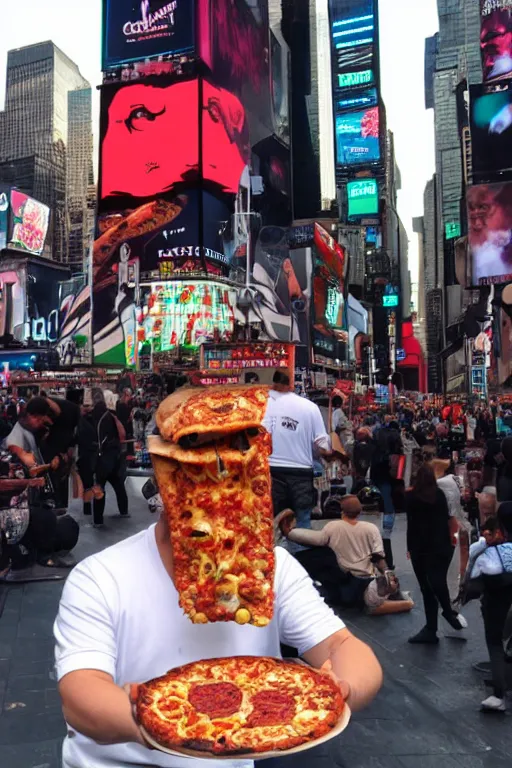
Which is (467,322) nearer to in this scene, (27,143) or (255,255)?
(255,255)

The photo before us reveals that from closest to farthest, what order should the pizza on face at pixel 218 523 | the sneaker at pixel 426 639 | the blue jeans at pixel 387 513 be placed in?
the pizza on face at pixel 218 523
the sneaker at pixel 426 639
the blue jeans at pixel 387 513

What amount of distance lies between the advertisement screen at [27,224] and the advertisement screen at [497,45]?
53750 mm

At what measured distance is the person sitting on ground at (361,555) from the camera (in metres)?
7.02

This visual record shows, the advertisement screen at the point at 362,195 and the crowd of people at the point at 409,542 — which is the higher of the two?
the advertisement screen at the point at 362,195

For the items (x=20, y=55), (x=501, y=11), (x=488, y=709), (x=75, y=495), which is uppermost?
(x=20, y=55)

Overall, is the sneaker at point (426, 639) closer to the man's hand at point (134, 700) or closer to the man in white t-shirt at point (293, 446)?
the man in white t-shirt at point (293, 446)

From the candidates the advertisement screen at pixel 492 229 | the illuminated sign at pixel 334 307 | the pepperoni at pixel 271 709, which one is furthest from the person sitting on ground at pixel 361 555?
the illuminated sign at pixel 334 307

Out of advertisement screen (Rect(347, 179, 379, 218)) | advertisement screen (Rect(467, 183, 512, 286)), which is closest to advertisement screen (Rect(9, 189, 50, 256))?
advertisement screen (Rect(347, 179, 379, 218))

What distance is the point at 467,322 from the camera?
43531 mm

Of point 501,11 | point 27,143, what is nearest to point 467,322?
point 501,11

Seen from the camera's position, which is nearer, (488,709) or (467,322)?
(488,709)

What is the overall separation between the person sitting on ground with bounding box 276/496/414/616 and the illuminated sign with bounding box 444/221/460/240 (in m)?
119

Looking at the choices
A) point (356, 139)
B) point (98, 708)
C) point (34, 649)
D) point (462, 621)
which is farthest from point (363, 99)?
point (98, 708)

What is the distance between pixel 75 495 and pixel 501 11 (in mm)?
47330
